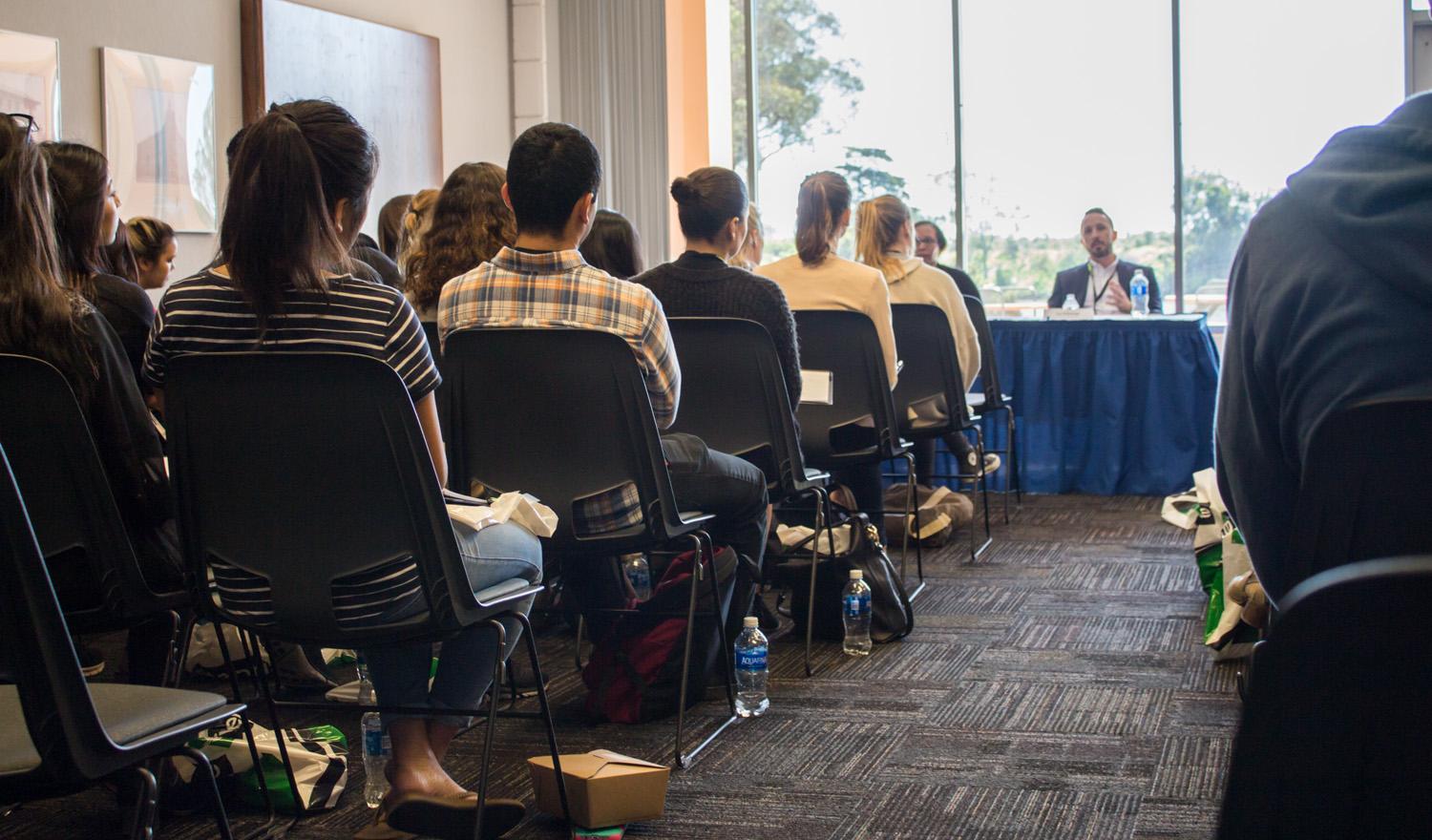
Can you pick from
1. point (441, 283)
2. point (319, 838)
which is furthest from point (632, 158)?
point (319, 838)

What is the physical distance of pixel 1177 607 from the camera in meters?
4.02

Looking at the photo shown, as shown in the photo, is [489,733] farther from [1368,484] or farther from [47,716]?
[1368,484]

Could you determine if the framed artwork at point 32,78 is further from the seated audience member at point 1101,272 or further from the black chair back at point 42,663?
the seated audience member at point 1101,272

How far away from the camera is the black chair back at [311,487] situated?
187 cm

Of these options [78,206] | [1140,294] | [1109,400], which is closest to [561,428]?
[78,206]

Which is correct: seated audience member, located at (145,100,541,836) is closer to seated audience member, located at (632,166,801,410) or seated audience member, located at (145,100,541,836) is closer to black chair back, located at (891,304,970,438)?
seated audience member, located at (632,166,801,410)

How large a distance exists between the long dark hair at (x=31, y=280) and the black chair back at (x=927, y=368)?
2877mm

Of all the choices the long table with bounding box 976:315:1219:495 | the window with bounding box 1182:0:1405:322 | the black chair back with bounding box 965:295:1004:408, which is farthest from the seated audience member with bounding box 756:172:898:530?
the window with bounding box 1182:0:1405:322

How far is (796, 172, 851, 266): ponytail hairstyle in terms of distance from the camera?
4.27 meters

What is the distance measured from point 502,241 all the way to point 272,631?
164 centimetres

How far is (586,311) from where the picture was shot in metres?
2.56

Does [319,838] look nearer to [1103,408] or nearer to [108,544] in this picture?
[108,544]

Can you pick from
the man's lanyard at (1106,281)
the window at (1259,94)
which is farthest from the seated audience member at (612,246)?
the window at (1259,94)

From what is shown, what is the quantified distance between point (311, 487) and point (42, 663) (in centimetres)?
62
